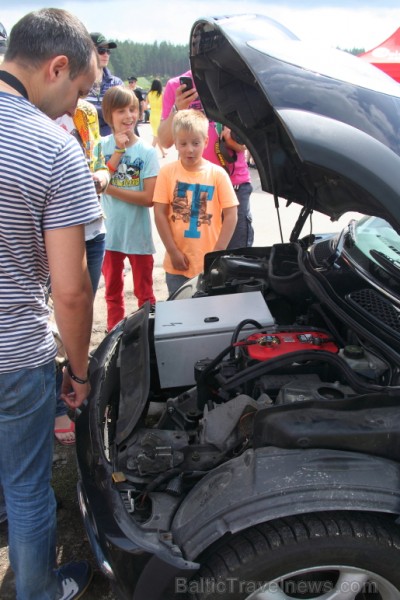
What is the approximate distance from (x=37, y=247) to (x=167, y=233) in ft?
6.89

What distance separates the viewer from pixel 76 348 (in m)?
1.72

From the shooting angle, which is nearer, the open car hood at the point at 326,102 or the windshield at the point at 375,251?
the open car hood at the point at 326,102

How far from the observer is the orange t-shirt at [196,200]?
3.51 meters

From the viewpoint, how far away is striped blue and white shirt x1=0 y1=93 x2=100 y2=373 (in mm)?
1380

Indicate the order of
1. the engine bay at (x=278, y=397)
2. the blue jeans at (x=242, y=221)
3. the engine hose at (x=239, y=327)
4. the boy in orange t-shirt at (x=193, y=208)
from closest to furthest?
1. the engine bay at (x=278, y=397)
2. the engine hose at (x=239, y=327)
3. the boy in orange t-shirt at (x=193, y=208)
4. the blue jeans at (x=242, y=221)

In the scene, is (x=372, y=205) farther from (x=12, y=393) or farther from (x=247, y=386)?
(x=12, y=393)

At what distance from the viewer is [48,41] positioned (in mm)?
1453

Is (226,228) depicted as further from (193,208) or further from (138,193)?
(138,193)

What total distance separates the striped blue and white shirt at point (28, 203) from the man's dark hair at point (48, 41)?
6.3 inches

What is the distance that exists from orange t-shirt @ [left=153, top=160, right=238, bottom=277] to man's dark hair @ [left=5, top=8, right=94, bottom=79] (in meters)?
2.00

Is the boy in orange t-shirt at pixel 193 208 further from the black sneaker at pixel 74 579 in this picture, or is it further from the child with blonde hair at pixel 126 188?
the black sneaker at pixel 74 579

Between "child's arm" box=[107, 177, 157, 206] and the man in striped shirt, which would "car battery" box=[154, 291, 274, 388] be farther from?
"child's arm" box=[107, 177, 157, 206]

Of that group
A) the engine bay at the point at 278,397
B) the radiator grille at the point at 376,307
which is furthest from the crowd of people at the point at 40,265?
the radiator grille at the point at 376,307

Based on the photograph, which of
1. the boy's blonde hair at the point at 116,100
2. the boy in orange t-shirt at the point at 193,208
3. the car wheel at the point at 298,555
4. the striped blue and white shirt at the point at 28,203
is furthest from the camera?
the boy's blonde hair at the point at 116,100
